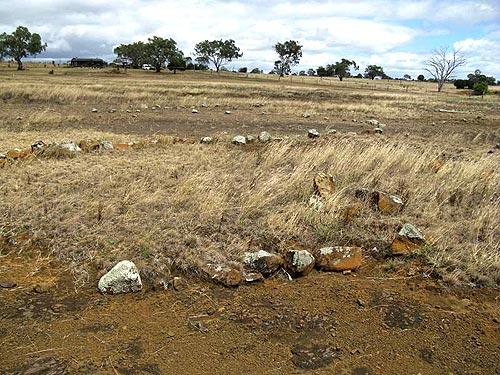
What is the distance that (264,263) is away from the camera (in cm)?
483

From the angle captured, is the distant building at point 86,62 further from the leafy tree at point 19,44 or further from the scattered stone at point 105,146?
the scattered stone at point 105,146

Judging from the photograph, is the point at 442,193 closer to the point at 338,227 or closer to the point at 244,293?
the point at 338,227

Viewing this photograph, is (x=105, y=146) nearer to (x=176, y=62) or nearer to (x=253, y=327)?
(x=253, y=327)

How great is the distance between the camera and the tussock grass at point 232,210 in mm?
5090

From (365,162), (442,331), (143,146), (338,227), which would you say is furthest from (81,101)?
(442,331)

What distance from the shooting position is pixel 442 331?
390cm

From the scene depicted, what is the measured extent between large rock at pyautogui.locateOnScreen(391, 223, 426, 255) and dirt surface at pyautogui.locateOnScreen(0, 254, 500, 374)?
42 cm

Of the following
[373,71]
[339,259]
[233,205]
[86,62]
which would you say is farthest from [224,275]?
[373,71]

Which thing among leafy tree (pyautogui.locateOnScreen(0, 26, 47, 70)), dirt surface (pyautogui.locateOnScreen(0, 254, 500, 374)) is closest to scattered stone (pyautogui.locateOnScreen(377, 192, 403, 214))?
dirt surface (pyautogui.locateOnScreen(0, 254, 500, 374))

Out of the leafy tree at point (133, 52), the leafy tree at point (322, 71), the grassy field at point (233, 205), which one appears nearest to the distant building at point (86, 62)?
the leafy tree at point (133, 52)

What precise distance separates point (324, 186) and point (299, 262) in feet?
7.06

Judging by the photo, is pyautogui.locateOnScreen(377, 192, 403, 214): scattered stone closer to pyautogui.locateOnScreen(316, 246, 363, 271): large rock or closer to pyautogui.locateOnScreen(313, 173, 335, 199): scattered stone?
pyautogui.locateOnScreen(313, 173, 335, 199): scattered stone

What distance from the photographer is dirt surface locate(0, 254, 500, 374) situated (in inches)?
135

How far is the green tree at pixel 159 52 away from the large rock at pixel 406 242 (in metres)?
74.1
